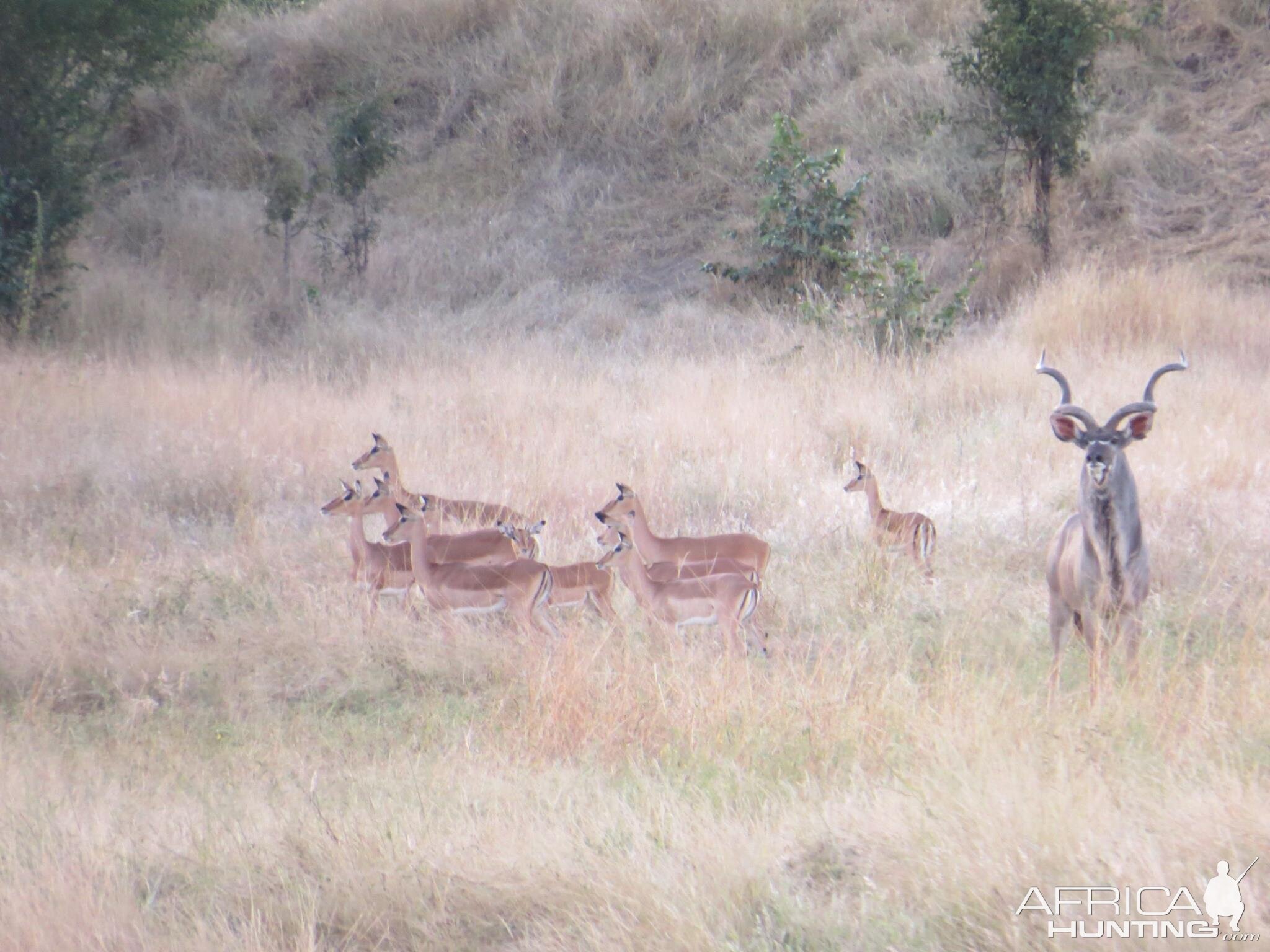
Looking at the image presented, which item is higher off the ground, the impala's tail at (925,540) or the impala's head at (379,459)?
the impala's head at (379,459)

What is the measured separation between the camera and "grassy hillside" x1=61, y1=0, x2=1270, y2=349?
1648 centimetres

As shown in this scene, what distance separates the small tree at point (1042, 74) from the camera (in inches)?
587

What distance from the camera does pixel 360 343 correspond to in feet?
47.3

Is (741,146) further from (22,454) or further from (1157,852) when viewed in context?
(1157,852)

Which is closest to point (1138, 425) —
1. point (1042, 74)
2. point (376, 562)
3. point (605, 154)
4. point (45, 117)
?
point (376, 562)

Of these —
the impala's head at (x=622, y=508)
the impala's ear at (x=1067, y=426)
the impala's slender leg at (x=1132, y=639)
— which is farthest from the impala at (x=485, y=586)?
the impala's slender leg at (x=1132, y=639)

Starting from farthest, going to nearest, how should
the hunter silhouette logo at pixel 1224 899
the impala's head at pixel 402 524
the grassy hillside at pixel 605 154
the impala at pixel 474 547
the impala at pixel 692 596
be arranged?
the grassy hillside at pixel 605 154 → the impala at pixel 474 547 → the impala's head at pixel 402 524 → the impala at pixel 692 596 → the hunter silhouette logo at pixel 1224 899

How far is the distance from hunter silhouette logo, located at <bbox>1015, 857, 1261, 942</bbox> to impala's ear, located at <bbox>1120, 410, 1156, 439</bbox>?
2557 mm

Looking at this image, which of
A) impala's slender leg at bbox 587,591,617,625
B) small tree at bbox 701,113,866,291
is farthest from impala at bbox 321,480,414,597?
small tree at bbox 701,113,866,291

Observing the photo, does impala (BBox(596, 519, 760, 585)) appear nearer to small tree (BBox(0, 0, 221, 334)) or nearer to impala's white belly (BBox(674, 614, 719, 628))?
impala's white belly (BBox(674, 614, 719, 628))

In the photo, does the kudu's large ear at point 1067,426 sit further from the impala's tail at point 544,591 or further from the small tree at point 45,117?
the small tree at point 45,117

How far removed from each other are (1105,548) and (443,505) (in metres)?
4.28

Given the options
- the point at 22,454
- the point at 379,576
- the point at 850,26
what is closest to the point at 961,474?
the point at 379,576

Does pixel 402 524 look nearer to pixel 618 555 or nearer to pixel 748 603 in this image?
pixel 618 555
